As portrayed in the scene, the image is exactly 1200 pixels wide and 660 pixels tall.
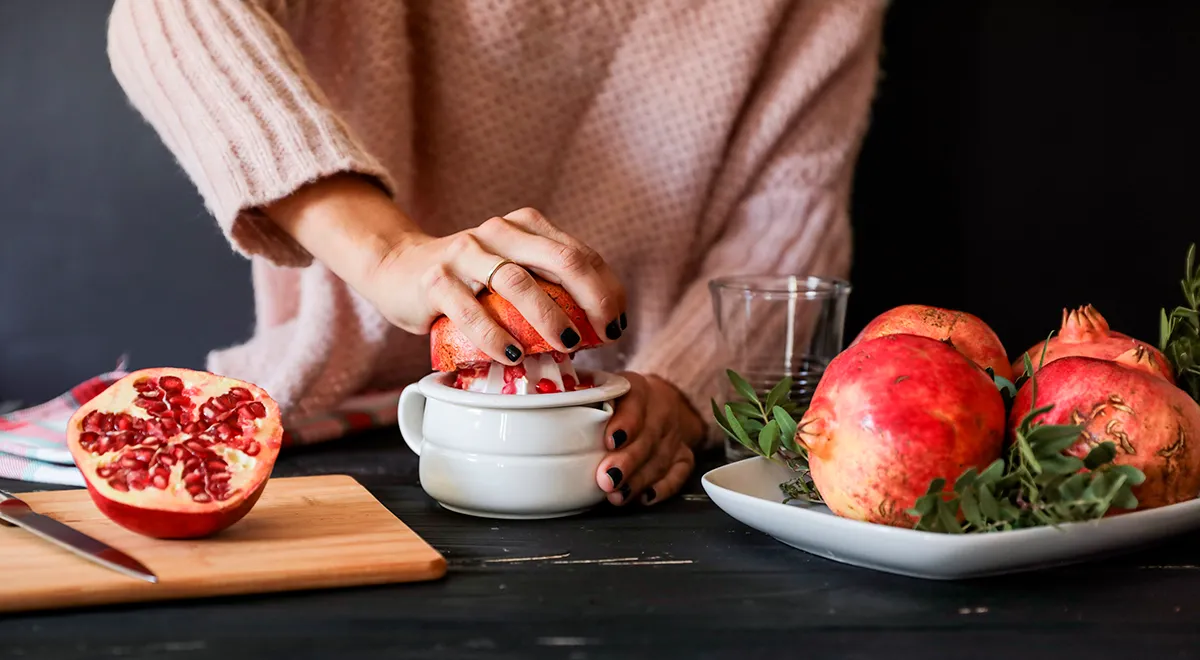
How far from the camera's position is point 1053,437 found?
613 millimetres

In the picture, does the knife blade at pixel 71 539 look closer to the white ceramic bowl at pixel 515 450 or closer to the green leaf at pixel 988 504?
the white ceramic bowl at pixel 515 450

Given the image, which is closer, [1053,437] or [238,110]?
[1053,437]

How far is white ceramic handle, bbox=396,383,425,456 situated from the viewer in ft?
2.81

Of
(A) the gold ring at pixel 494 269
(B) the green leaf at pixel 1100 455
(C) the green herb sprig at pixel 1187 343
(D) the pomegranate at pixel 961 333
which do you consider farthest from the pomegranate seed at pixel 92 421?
(C) the green herb sprig at pixel 1187 343

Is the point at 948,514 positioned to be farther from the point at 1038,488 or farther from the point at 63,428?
the point at 63,428

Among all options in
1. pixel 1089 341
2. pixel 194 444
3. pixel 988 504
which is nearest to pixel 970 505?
pixel 988 504

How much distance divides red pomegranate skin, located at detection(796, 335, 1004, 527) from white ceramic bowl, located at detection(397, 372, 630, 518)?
19 cm

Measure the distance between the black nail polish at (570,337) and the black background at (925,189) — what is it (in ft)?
2.67

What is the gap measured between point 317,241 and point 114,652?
1.43 ft

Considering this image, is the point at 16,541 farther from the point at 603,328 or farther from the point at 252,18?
the point at 252,18

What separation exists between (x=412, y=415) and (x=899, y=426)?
39cm

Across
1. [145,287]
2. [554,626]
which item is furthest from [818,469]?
[145,287]

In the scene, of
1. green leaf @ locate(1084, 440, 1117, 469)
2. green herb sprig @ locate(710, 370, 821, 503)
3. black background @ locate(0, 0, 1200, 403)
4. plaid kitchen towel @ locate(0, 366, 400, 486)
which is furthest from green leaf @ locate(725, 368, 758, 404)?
black background @ locate(0, 0, 1200, 403)

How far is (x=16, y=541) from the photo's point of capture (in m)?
0.69
